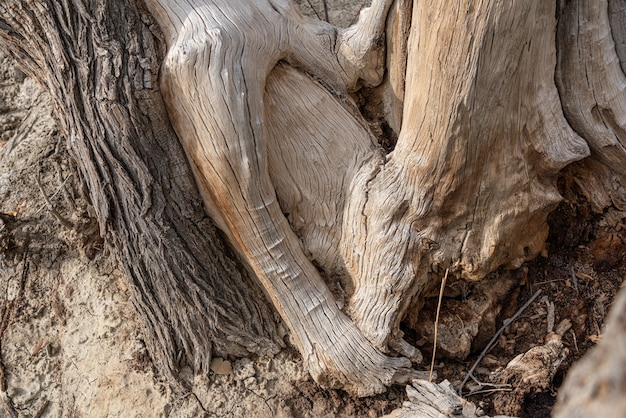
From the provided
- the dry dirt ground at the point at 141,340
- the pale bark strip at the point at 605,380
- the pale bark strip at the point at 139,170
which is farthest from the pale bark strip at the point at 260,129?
the pale bark strip at the point at 605,380

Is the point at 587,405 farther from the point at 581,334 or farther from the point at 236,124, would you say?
the point at 581,334

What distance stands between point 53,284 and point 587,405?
2.78 meters

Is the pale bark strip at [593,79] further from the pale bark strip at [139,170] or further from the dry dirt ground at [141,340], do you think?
the pale bark strip at [139,170]

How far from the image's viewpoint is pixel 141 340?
2.70m

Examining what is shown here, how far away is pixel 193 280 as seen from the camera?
256cm

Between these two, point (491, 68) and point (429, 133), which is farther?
point (429, 133)

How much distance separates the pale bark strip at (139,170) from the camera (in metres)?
2.37

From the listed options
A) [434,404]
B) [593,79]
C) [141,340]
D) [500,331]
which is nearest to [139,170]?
[141,340]

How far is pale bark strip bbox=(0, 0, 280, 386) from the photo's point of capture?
237 cm

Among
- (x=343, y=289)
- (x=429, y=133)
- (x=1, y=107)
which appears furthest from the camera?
(x=1, y=107)

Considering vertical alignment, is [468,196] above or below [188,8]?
below

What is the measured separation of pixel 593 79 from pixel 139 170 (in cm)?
200

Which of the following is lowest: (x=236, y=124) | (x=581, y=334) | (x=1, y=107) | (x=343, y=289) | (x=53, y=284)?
(x=53, y=284)

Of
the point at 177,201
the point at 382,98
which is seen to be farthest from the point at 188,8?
the point at 382,98
